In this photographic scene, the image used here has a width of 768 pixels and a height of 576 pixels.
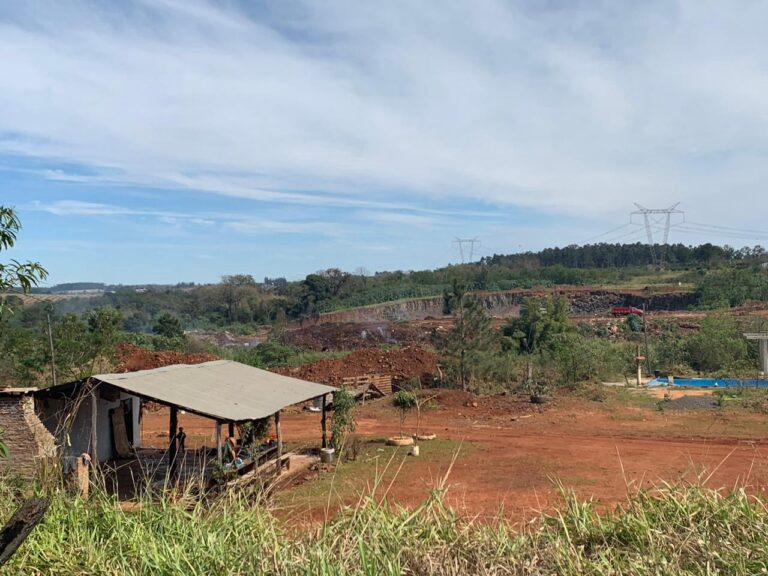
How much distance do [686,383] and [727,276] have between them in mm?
34803

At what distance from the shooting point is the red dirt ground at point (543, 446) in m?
11.3

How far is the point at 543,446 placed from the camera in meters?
16.0

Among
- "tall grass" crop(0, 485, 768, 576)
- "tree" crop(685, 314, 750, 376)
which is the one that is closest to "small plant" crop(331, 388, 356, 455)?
"tall grass" crop(0, 485, 768, 576)

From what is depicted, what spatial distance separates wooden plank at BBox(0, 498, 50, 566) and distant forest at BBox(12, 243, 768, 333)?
5002 cm

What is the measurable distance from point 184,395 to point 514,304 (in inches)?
2047

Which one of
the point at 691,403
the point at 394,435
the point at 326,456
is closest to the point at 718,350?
the point at 691,403

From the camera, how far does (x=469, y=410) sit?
22.1m

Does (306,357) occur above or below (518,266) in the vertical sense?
below

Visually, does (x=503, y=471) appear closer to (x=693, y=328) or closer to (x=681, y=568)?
(x=681, y=568)

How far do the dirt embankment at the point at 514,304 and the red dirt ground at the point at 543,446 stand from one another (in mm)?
34653

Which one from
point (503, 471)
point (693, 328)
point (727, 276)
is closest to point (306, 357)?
point (503, 471)

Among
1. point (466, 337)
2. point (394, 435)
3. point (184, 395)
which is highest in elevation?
point (184, 395)

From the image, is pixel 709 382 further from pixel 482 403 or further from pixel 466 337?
pixel 482 403

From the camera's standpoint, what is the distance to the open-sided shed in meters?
10.2
